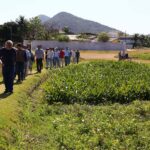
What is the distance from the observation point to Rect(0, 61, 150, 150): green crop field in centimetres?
1164

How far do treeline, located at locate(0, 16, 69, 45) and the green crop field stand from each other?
216ft

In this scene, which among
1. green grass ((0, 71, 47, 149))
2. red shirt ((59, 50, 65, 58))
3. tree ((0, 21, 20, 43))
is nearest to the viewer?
green grass ((0, 71, 47, 149))

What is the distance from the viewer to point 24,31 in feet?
321

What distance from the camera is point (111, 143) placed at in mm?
11602

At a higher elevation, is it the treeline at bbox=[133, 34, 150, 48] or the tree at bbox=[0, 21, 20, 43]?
the tree at bbox=[0, 21, 20, 43]

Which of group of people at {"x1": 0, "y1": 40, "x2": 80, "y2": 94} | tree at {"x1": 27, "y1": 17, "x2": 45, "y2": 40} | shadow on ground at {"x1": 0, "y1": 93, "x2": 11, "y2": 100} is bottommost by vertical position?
tree at {"x1": 27, "y1": 17, "x2": 45, "y2": 40}

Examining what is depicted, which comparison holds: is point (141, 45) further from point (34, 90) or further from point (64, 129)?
point (64, 129)

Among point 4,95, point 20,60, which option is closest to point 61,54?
point 20,60

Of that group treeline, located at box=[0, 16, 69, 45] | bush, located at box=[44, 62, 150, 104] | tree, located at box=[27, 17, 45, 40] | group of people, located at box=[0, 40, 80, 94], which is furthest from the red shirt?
tree, located at box=[27, 17, 45, 40]

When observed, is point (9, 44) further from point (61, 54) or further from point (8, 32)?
point (8, 32)

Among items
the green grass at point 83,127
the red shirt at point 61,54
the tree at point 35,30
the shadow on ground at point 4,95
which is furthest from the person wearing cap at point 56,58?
the tree at point 35,30

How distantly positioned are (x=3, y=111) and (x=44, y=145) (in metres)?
2.30

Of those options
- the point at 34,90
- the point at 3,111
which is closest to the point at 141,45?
the point at 34,90

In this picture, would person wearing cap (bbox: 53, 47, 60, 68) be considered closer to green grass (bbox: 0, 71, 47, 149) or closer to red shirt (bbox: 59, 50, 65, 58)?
red shirt (bbox: 59, 50, 65, 58)
